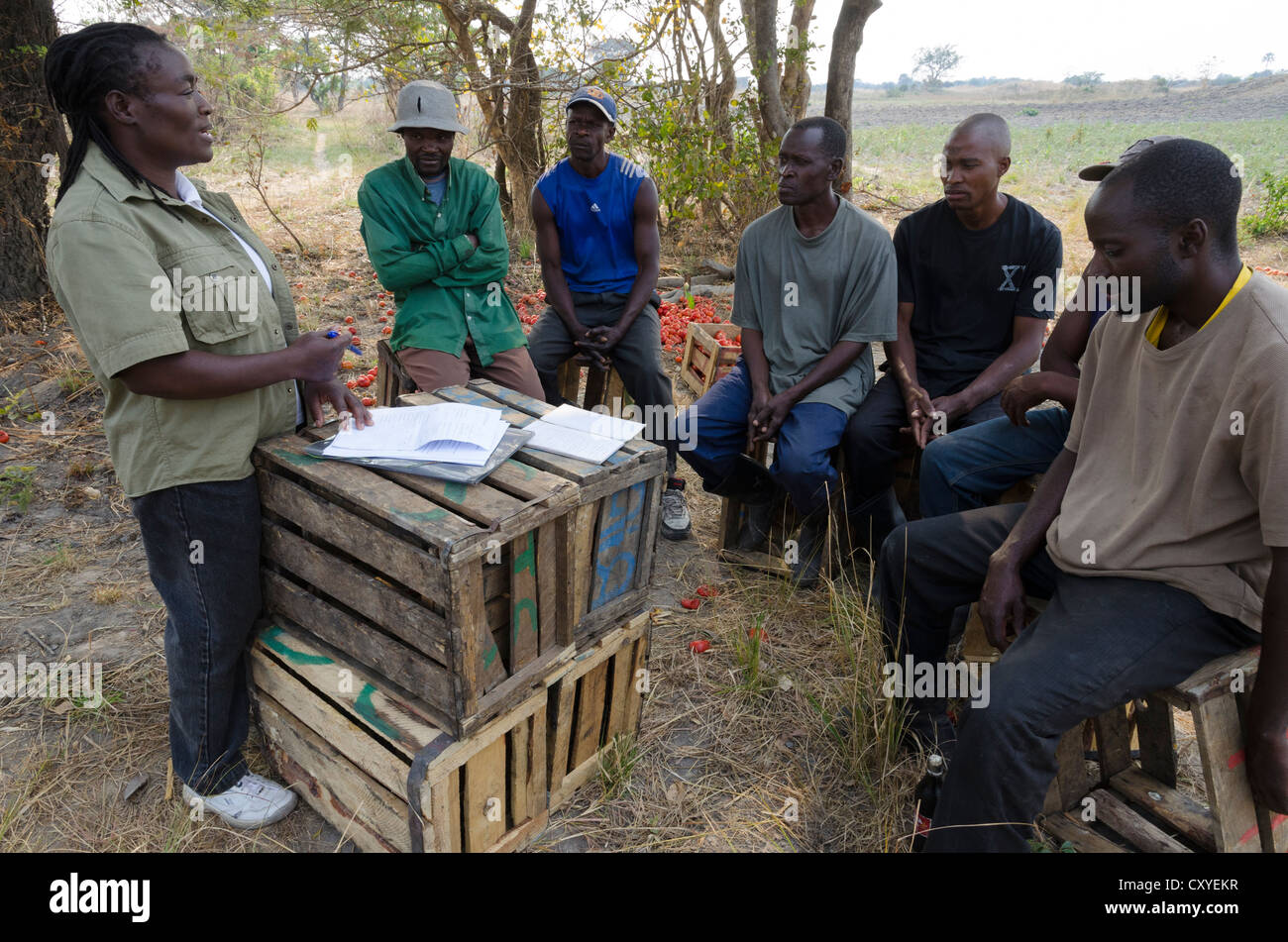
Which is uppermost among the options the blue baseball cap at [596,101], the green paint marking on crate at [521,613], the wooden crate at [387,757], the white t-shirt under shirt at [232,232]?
the blue baseball cap at [596,101]

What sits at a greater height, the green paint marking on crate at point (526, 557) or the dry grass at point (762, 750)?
the green paint marking on crate at point (526, 557)

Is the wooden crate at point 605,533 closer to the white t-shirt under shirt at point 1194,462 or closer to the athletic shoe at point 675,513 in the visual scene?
the white t-shirt under shirt at point 1194,462

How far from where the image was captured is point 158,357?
197 cm

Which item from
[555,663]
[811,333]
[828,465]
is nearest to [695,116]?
[811,333]

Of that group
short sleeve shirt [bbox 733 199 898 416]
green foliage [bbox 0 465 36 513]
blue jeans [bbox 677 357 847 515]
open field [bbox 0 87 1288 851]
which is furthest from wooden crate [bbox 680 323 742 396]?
green foliage [bbox 0 465 36 513]

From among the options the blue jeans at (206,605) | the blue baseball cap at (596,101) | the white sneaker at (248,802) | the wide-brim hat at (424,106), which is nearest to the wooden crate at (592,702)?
the white sneaker at (248,802)

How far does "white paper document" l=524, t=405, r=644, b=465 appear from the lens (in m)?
2.42

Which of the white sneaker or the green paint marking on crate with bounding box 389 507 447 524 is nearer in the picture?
the green paint marking on crate with bounding box 389 507 447 524

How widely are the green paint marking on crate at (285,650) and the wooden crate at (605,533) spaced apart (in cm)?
71

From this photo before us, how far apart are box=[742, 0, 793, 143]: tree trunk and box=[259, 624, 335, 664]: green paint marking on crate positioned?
638 cm

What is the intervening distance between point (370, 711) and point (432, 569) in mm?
534

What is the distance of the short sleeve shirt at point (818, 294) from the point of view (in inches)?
144

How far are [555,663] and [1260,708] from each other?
5.73ft

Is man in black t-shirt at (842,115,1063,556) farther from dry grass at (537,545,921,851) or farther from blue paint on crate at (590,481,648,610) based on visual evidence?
blue paint on crate at (590,481,648,610)
